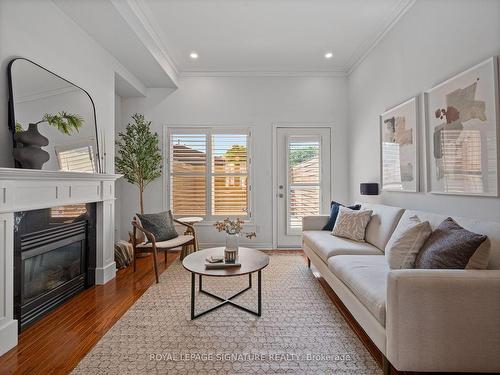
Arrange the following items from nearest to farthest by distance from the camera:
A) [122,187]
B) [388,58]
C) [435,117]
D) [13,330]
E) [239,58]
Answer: [13,330], [435,117], [388,58], [239,58], [122,187]


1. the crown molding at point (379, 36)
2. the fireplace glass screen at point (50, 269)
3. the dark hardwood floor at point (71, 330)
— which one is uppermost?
the crown molding at point (379, 36)

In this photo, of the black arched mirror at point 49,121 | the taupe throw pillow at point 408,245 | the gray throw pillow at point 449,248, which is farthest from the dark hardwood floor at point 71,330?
the gray throw pillow at point 449,248

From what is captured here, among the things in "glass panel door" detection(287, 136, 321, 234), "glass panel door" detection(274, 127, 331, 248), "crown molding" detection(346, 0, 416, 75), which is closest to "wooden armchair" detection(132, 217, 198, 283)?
"glass panel door" detection(274, 127, 331, 248)

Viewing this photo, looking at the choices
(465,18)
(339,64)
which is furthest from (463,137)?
(339,64)

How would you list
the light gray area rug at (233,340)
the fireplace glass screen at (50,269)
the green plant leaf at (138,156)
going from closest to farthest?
the light gray area rug at (233,340) < the fireplace glass screen at (50,269) < the green plant leaf at (138,156)

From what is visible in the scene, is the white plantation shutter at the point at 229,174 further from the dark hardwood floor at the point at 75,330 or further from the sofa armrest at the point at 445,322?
the sofa armrest at the point at 445,322

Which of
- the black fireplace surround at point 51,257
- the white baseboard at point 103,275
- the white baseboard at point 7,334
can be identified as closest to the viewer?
the white baseboard at point 7,334

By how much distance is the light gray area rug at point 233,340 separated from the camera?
165 cm

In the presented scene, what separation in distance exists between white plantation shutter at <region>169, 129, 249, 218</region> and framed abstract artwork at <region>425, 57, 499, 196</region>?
2837mm

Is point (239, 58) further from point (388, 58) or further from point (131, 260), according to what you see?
point (131, 260)

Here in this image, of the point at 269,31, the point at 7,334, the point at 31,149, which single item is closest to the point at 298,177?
the point at 269,31

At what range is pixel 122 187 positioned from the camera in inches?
178

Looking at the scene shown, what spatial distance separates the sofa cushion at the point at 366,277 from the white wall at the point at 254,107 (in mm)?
2305

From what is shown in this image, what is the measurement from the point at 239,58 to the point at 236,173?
6.18 ft
